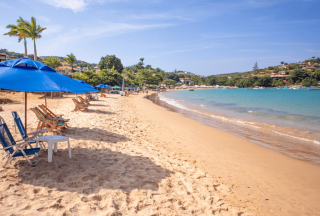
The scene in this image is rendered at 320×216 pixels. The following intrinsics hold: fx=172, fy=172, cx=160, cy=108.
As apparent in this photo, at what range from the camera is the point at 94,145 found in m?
5.27

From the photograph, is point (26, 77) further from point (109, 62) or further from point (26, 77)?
point (109, 62)

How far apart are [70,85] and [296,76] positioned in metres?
143

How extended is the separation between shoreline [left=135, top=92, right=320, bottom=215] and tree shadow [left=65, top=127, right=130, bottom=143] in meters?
1.91

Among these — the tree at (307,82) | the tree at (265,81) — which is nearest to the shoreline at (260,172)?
the tree at (307,82)

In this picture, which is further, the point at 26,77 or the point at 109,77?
the point at 109,77

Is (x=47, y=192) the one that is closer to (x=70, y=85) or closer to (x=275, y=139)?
(x=70, y=85)

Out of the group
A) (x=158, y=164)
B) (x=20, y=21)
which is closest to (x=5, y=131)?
(x=158, y=164)

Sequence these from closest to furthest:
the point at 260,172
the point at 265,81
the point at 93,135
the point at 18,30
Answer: the point at 260,172
the point at 93,135
the point at 18,30
the point at 265,81

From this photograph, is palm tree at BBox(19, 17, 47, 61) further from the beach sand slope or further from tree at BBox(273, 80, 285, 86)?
tree at BBox(273, 80, 285, 86)

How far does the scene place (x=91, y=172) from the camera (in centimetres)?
360

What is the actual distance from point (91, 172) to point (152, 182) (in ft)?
4.26

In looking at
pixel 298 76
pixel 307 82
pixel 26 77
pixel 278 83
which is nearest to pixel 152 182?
pixel 26 77

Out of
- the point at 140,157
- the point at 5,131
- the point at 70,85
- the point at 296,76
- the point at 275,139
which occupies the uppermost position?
the point at 296,76

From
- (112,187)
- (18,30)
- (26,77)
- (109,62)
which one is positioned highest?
(18,30)
